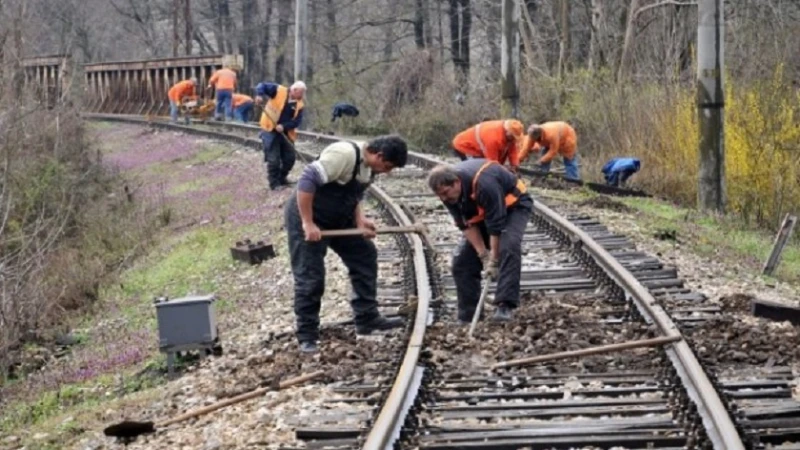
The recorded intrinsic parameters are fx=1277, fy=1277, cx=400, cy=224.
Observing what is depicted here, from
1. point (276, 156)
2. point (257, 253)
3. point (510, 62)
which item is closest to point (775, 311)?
point (257, 253)

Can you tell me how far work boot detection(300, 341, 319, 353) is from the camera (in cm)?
844

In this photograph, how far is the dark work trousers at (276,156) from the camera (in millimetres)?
18188

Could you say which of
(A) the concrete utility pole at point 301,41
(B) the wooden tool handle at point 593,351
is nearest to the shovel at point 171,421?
(B) the wooden tool handle at point 593,351

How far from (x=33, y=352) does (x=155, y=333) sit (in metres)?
1.94

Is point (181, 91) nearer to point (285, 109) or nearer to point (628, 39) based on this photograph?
point (628, 39)

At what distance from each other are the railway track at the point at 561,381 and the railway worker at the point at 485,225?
26cm

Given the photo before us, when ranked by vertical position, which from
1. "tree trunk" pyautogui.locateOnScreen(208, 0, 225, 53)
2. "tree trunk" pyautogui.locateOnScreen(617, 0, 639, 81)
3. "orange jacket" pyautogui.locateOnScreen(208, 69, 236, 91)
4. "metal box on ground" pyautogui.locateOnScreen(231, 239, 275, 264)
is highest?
"tree trunk" pyautogui.locateOnScreen(208, 0, 225, 53)

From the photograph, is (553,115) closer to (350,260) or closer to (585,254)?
(585,254)

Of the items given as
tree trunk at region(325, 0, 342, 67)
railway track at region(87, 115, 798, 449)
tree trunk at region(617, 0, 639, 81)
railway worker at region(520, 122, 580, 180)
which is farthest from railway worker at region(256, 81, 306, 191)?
tree trunk at region(325, 0, 342, 67)

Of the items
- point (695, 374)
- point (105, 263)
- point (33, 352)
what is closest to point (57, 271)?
point (105, 263)

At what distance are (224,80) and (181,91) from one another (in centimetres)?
275

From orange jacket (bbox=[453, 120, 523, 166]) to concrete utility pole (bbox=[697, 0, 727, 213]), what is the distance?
9.87ft

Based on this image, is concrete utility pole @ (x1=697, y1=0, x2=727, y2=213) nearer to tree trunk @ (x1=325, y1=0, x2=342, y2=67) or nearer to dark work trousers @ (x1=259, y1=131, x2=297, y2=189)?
dark work trousers @ (x1=259, y1=131, x2=297, y2=189)

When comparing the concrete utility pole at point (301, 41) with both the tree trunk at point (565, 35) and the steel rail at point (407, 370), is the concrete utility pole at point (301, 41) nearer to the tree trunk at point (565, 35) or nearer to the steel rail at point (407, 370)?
the tree trunk at point (565, 35)
